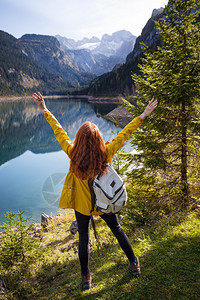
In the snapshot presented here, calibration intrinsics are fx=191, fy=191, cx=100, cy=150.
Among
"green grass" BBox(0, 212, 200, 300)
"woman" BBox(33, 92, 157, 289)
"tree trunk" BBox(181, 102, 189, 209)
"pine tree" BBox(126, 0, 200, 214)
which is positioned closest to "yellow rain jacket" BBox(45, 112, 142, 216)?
"woman" BBox(33, 92, 157, 289)

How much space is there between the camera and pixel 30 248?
4508mm

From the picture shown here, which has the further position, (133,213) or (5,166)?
(5,166)

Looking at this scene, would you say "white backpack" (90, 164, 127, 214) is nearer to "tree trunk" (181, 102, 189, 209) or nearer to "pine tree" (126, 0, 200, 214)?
"pine tree" (126, 0, 200, 214)

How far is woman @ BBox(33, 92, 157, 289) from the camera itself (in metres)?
2.61

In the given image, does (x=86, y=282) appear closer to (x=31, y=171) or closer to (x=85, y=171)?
(x=85, y=171)

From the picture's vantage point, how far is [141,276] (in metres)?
2.96

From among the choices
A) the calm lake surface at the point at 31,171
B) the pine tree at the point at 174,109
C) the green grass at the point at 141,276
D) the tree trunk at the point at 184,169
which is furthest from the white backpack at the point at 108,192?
the calm lake surface at the point at 31,171

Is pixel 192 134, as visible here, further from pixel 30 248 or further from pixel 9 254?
pixel 9 254

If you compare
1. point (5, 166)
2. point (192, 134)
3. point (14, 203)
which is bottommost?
point (14, 203)

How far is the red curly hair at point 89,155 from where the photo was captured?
8.54ft

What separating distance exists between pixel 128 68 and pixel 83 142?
115 metres

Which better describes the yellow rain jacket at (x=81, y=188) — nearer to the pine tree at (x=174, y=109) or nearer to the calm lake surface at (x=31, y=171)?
the pine tree at (x=174, y=109)

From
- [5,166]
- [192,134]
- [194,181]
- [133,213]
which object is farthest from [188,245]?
[5,166]

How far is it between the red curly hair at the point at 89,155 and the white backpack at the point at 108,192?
0.32 feet
